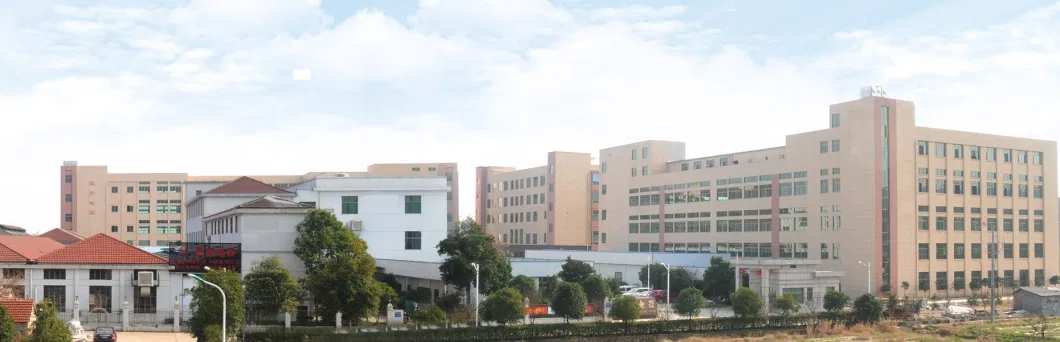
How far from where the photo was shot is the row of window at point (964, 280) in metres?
60.2

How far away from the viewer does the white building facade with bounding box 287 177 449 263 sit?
50406 mm

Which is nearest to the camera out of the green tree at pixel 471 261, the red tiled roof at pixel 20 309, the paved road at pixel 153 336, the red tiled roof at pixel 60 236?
the red tiled roof at pixel 20 309

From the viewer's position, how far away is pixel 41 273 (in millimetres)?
40375

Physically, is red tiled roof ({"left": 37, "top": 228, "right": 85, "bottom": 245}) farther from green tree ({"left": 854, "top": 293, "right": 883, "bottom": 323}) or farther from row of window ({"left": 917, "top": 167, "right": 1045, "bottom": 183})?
row of window ({"left": 917, "top": 167, "right": 1045, "bottom": 183})

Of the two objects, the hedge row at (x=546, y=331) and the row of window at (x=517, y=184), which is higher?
the row of window at (x=517, y=184)

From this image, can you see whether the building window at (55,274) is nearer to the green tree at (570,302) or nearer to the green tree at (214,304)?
the green tree at (214,304)

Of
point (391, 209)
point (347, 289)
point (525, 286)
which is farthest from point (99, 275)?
point (525, 286)

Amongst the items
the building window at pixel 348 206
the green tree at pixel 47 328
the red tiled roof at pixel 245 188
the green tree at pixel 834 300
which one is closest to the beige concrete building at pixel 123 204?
the red tiled roof at pixel 245 188

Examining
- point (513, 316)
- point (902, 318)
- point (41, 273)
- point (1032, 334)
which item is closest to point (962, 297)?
point (902, 318)

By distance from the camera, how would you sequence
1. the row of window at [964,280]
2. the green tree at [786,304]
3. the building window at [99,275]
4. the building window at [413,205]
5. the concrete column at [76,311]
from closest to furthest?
the concrete column at [76,311]
the building window at [99,275]
the green tree at [786,304]
the building window at [413,205]
the row of window at [964,280]

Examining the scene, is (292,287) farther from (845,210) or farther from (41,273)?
(845,210)

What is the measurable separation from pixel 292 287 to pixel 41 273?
11.5 metres

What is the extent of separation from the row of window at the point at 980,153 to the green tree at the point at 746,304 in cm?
2465

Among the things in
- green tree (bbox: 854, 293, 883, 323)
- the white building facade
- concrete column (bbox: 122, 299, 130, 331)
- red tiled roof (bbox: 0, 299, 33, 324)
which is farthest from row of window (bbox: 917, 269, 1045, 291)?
red tiled roof (bbox: 0, 299, 33, 324)
